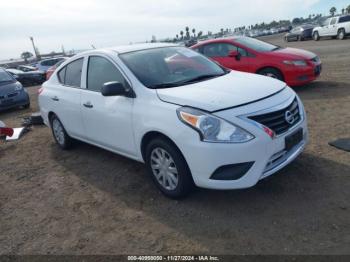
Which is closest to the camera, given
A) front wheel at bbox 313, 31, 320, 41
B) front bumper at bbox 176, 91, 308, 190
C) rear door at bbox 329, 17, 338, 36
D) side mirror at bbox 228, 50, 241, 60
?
front bumper at bbox 176, 91, 308, 190

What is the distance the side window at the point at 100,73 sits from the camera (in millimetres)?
4508

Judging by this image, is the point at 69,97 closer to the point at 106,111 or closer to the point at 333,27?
the point at 106,111

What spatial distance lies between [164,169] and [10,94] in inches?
364

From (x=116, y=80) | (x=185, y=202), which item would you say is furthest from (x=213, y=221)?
(x=116, y=80)

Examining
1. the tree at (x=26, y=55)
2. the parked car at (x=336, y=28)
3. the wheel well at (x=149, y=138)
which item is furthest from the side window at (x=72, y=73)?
the tree at (x=26, y=55)

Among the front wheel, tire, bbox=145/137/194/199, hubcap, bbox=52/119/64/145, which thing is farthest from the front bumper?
the front wheel

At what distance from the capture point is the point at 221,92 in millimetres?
3746

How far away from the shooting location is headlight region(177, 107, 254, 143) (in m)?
3.33

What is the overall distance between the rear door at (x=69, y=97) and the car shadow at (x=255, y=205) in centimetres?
107

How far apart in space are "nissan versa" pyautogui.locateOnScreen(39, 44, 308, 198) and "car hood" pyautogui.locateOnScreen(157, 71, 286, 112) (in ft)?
0.03

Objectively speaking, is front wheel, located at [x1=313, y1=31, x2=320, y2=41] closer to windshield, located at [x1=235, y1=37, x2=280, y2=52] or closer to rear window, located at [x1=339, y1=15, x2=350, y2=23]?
rear window, located at [x1=339, y1=15, x2=350, y2=23]

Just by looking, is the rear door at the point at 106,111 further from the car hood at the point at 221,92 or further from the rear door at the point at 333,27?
the rear door at the point at 333,27

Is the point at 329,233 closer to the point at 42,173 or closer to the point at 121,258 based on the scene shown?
the point at 121,258

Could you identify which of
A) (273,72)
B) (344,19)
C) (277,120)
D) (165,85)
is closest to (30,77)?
(273,72)
